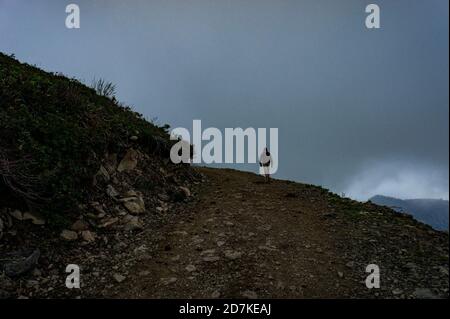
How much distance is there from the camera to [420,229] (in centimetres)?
1017

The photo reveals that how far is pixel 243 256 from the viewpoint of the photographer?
8.37m

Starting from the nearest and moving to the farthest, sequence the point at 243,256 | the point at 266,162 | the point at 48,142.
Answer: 1. the point at 243,256
2. the point at 48,142
3. the point at 266,162

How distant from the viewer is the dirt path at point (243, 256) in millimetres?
7023

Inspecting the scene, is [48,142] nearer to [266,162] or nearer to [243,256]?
[243,256]

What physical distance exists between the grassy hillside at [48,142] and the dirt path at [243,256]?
276 cm

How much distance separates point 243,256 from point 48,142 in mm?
5794

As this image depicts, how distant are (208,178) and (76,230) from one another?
26.7 ft

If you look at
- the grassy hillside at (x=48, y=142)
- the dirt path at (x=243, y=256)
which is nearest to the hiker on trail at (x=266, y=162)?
the dirt path at (x=243, y=256)

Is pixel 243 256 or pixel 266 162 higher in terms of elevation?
pixel 266 162

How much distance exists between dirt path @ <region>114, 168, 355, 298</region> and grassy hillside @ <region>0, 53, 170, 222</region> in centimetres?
276

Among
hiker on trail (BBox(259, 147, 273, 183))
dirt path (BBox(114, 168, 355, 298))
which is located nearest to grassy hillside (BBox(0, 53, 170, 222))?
dirt path (BBox(114, 168, 355, 298))

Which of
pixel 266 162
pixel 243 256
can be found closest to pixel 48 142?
pixel 243 256

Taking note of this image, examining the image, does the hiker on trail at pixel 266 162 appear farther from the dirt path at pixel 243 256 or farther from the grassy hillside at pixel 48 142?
the grassy hillside at pixel 48 142
